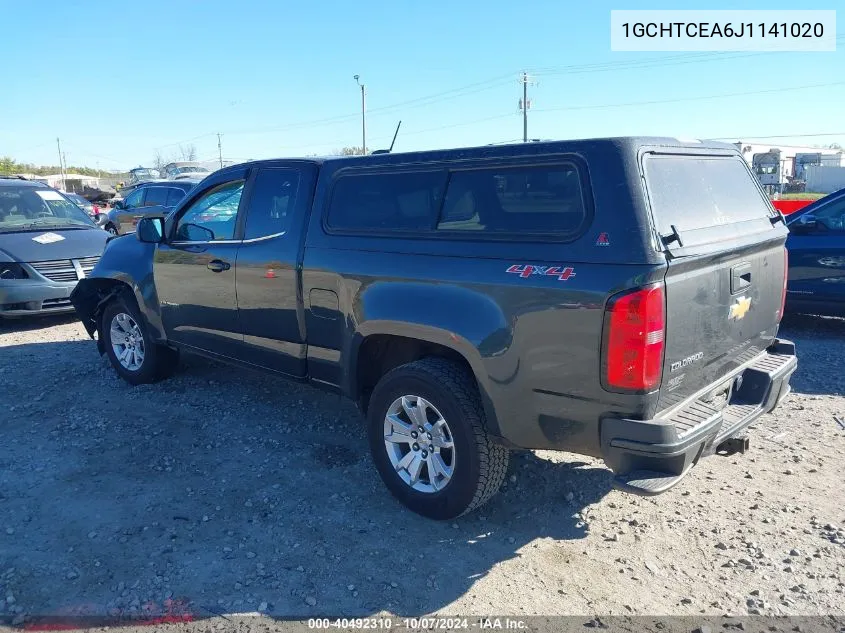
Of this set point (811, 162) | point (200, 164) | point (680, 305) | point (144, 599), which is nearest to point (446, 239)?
point (680, 305)

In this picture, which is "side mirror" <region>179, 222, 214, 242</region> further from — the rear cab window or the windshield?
the windshield

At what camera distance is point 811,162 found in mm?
47406

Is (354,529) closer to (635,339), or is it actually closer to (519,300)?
(519,300)

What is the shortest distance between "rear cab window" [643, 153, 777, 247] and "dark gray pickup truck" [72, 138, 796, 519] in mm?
13

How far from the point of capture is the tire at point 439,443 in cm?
346

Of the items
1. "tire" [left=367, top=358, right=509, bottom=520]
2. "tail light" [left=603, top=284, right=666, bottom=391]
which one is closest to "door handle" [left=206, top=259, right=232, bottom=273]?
"tire" [left=367, top=358, right=509, bottom=520]

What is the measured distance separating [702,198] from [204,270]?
11.3ft

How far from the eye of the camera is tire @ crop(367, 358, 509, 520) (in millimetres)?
3459

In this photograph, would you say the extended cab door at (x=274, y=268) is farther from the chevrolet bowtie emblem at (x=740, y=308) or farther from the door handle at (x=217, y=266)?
the chevrolet bowtie emblem at (x=740, y=308)

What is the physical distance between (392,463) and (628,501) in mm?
1391

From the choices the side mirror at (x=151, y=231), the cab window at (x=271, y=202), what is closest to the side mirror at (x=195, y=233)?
the side mirror at (x=151, y=231)

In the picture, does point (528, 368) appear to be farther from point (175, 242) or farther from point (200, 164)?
point (200, 164)

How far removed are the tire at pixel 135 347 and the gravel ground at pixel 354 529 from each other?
0.71 metres

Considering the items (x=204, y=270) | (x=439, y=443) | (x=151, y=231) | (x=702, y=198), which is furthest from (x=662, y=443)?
(x=151, y=231)
